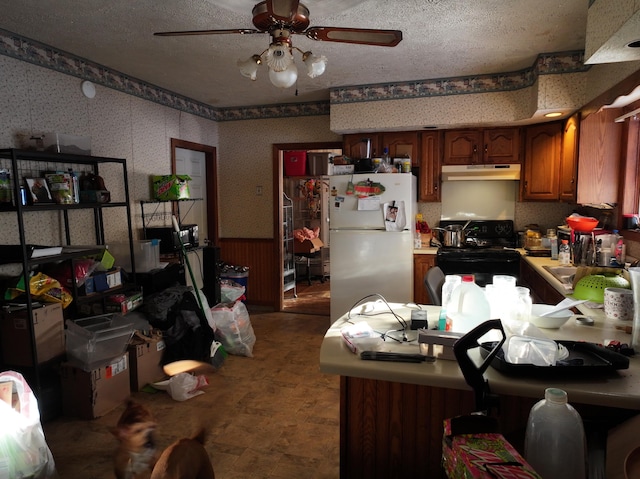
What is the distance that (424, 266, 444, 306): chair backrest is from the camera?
2.47 metres

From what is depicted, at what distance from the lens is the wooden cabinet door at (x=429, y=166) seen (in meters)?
4.25

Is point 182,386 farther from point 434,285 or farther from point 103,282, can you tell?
point 434,285

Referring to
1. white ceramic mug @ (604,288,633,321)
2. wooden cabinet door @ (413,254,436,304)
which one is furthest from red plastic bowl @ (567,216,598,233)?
white ceramic mug @ (604,288,633,321)

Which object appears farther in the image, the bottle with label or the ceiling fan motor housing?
the bottle with label

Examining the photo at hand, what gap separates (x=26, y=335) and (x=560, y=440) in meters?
2.81

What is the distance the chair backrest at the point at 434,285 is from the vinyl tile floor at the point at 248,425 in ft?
3.19

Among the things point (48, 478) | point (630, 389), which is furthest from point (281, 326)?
point (630, 389)

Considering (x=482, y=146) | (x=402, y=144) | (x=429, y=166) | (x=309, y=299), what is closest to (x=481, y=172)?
(x=482, y=146)

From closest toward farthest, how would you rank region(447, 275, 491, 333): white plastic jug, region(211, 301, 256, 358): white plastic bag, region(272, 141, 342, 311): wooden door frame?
region(447, 275, 491, 333): white plastic jug, region(211, 301, 256, 358): white plastic bag, region(272, 141, 342, 311): wooden door frame

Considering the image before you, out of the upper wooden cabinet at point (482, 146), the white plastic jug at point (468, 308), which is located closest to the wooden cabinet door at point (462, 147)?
the upper wooden cabinet at point (482, 146)

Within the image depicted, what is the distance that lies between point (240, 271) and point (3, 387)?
3182 millimetres

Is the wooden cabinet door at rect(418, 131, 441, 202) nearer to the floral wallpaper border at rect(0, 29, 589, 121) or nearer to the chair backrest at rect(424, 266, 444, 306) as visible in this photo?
the floral wallpaper border at rect(0, 29, 589, 121)

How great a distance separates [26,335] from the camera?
2.59 meters

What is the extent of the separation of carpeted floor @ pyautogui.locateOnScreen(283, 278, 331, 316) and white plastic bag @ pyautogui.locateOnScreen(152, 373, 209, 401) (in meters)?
2.11
